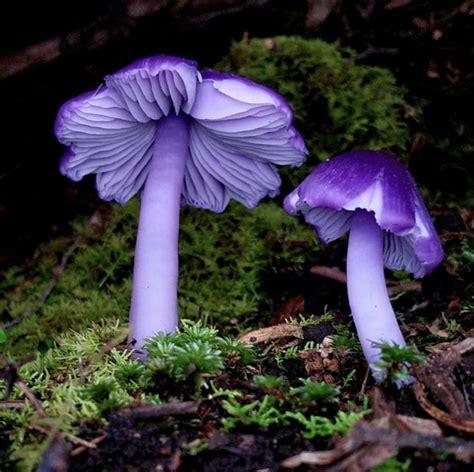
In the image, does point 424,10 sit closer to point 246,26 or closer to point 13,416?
point 246,26

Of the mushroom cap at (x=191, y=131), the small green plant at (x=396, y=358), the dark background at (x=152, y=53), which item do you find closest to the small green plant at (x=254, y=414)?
the small green plant at (x=396, y=358)

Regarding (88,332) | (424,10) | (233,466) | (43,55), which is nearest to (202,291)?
(88,332)

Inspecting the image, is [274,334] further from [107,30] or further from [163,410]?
[107,30]

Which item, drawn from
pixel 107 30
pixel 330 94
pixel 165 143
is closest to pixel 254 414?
pixel 165 143

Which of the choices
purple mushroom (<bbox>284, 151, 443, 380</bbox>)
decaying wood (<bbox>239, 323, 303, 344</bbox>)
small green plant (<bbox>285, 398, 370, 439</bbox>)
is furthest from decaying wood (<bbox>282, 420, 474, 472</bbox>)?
decaying wood (<bbox>239, 323, 303, 344</bbox>)

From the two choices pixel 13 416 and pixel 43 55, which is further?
pixel 43 55

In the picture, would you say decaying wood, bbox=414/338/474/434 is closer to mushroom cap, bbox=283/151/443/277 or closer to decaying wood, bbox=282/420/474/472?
decaying wood, bbox=282/420/474/472
